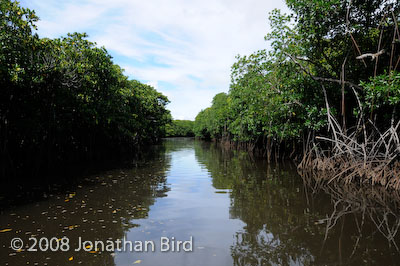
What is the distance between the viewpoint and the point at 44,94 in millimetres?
12359

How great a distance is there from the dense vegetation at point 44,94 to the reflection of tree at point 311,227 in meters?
9.35

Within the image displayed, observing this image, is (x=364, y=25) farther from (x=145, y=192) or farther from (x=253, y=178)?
(x=145, y=192)

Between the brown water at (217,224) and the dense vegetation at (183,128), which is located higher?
the dense vegetation at (183,128)

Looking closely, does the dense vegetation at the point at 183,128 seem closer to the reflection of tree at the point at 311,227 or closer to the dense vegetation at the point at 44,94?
the dense vegetation at the point at 44,94

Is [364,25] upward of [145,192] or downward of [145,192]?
upward

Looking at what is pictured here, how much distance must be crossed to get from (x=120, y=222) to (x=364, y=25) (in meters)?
12.3

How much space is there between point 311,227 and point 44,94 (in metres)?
12.5

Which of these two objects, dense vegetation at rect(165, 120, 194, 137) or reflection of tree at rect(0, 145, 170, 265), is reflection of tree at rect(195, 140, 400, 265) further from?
dense vegetation at rect(165, 120, 194, 137)

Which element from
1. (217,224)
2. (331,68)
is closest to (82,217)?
(217,224)

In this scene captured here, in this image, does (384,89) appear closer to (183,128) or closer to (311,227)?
(311,227)

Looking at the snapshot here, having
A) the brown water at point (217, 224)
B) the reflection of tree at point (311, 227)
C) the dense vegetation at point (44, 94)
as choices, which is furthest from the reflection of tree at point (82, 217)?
the dense vegetation at point (44, 94)

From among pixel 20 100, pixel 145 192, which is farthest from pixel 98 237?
pixel 20 100

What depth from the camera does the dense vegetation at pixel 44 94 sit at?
9852mm

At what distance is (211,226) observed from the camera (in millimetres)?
5809
